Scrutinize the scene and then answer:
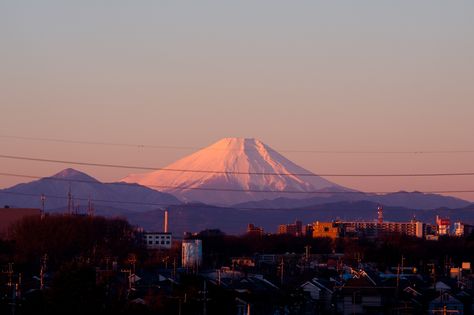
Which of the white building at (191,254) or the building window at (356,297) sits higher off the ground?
the white building at (191,254)

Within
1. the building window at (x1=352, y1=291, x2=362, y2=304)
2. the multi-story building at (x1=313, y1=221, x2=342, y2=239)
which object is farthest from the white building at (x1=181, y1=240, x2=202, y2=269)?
the multi-story building at (x1=313, y1=221, x2=342, y2=239)

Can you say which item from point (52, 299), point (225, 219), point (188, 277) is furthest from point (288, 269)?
point (225, 219)

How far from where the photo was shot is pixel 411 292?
39.3m

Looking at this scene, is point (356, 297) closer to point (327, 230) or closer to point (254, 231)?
point (254, 231)

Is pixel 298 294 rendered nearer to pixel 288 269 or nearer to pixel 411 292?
pixel 411 292

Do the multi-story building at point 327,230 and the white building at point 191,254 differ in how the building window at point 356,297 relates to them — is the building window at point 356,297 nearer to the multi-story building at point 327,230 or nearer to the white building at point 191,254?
the white building at point 191,254

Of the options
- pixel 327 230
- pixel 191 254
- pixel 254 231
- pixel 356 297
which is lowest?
pixel 356 297

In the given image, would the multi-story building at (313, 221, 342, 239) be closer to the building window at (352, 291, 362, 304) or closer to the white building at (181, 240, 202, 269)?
the white building at (181, 240, 202, 269)

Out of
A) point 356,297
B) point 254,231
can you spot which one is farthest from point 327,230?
point 356,297

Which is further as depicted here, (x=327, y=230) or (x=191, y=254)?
(x=327, y=230)

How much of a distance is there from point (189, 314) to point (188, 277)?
2.57 m

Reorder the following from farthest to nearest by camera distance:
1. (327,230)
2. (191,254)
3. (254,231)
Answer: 1. (327,230)
2. (254,231)
3. (191,254)

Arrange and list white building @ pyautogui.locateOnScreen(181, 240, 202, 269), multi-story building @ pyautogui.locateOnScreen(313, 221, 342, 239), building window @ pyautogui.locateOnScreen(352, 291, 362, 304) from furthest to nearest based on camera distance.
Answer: multi-story building @ pyautogui.locateOnScreen(313, 221, 342, 239)
white building @ pyautogui.locateOnScreen(181, 240, 202, 269)
building window @ pyautogui.locateOnScreen(352, 291, 362, 304)

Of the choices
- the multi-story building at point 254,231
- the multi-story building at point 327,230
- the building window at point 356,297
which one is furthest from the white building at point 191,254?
the multi-story building at point 327,230
